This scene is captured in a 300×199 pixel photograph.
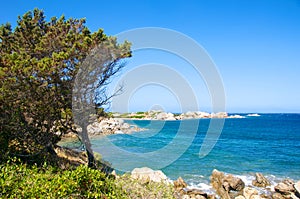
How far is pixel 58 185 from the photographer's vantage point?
554 cm

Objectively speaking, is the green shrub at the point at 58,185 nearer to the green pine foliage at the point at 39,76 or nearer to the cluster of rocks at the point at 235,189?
the green pine foliage at the point at 39,76

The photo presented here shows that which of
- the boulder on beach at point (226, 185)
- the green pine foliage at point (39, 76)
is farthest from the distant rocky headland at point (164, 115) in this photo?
the green pine foliage at point (39, 76)

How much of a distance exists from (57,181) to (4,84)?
415cm

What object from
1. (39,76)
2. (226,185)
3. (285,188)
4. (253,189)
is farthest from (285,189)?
(39,76)

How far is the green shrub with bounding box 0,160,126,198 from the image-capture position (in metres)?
5.20

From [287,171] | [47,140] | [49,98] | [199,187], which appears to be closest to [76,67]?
[49,98]

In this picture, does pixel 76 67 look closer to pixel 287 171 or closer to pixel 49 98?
pixel 49 98

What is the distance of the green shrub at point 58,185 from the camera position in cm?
520

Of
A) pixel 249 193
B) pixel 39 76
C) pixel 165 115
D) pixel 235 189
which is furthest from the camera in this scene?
pixel 165 115

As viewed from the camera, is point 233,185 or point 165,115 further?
point 165,115

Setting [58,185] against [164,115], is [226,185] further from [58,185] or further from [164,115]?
[164,115]

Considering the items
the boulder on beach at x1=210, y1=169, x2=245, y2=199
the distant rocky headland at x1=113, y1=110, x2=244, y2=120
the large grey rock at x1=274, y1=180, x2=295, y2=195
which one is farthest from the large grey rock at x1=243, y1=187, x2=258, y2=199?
the distant rocky headland at x1=113, y1=110, x2=244, y2=120

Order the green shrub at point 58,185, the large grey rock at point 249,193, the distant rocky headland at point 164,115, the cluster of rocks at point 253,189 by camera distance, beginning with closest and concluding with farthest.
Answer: the green shrub at point 58,185 < the large grey rock at point 249,193 < the cluster of rocks at point 253,189 < the distant rocky headland at point 164,115

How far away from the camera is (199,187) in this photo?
50.8 feet
